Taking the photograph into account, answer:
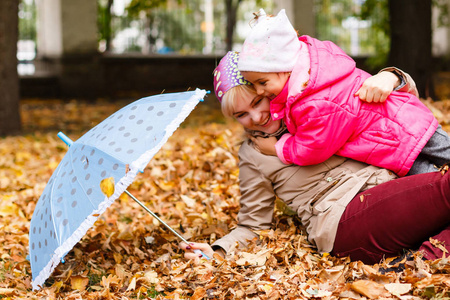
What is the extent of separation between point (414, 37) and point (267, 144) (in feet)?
18.3

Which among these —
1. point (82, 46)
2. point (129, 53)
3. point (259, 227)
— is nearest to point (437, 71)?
point (129, 53)

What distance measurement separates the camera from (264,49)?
2365mm

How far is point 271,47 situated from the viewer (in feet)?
7.76

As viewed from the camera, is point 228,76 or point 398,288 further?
point 228,76

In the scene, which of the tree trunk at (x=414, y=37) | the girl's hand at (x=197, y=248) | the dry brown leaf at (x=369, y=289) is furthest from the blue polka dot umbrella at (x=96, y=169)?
the tree trunk at (x=414, y=37)

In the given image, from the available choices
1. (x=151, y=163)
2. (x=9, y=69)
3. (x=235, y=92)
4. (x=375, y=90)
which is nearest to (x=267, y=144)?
(x=235, y=92)

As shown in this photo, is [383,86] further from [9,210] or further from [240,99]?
[9,210]

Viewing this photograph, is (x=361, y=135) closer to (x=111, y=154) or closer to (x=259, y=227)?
(x=259, y=227)

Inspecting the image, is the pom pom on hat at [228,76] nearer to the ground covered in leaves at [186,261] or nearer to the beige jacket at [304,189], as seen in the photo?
the beige jacket at [304,189]

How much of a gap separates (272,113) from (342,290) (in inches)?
34.2

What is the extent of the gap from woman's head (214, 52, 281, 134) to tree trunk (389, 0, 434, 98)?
17.7ft

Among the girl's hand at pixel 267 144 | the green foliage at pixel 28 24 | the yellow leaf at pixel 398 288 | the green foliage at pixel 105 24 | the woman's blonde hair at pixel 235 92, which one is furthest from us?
the green foliage at pixel 105 24

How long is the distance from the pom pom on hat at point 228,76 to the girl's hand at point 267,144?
308 mm

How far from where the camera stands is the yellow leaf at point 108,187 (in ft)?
7.23
